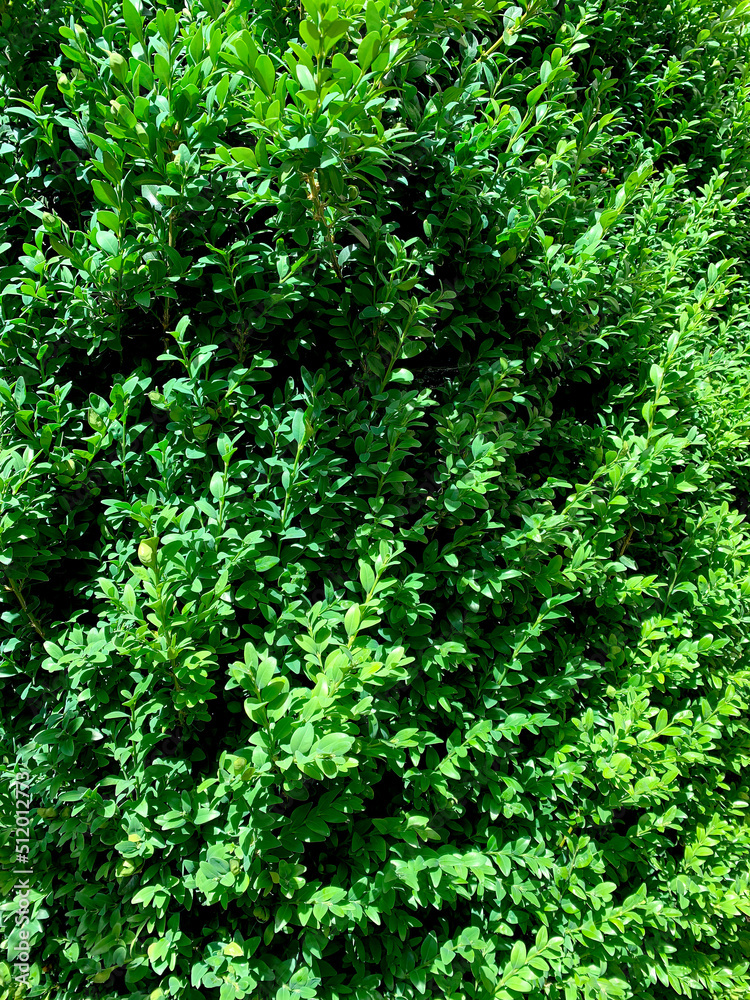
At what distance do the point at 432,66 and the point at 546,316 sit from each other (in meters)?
0.93

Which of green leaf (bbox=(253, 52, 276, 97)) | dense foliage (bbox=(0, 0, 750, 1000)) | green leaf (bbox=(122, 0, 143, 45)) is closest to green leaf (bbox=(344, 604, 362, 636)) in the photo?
dense foliage (bbox=(0, 0, 750, 1000))

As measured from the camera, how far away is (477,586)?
2.13 m

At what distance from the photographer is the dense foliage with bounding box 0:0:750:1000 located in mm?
1804

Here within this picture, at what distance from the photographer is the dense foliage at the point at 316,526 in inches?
71.0

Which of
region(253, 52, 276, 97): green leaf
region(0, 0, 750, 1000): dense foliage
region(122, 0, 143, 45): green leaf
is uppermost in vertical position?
region(122, 0, 143, 45): green leaf

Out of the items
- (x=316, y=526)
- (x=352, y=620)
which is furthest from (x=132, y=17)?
(x=352, y=620)

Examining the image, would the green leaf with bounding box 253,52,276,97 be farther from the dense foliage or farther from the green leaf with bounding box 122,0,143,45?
the green leaf with bounding box 122,0,143,45

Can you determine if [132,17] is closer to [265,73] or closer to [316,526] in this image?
[265,73]

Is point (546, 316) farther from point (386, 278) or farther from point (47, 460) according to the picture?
point (47, 460)

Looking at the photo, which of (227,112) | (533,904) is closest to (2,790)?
(533,904)

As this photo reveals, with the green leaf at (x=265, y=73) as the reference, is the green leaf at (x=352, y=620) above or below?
below

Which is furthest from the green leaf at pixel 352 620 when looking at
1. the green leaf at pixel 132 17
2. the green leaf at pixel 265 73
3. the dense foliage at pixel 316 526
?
the green leaf at pixel 132 17

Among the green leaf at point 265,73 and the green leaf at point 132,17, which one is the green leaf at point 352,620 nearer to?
the green leaf at point 265,73

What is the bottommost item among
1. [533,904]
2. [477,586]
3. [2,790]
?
[533,904]
